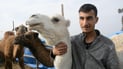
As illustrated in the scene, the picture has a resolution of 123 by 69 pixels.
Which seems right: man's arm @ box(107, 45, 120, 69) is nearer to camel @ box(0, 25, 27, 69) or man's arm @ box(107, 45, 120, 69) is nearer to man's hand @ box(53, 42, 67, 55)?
man's hand @ box(53, 42, 67, 55)

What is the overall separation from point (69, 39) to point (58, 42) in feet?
0.35

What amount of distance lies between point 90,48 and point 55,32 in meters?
0.30

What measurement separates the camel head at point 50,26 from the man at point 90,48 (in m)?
0.08

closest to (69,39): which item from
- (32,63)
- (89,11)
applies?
(89,11)

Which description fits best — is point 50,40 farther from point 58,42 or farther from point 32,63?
point 32,63

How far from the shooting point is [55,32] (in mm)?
2590

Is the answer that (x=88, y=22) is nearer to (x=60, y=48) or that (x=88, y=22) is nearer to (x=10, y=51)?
(x=60, y=48)

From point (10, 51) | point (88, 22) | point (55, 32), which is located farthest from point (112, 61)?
point (10, 51)

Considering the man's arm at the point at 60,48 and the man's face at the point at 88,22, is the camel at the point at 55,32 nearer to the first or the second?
the man's arm at the point at 60,48

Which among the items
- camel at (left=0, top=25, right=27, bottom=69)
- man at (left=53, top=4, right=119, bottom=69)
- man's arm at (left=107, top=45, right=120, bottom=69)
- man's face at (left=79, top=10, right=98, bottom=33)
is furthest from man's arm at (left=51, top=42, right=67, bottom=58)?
camel at (left=0, top=25, right=27, bottom=69)

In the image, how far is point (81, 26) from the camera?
2.60 metres

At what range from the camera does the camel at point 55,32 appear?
2.53m

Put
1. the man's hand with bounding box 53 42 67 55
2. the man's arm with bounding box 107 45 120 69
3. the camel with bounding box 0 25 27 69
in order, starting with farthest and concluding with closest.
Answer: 1. the camel with bounding box 0 25 27 69
2. the man's hand with bounding box 53 42 67 55
3. the man's arm with bounding box 107 45 120 69

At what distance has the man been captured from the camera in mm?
2498
